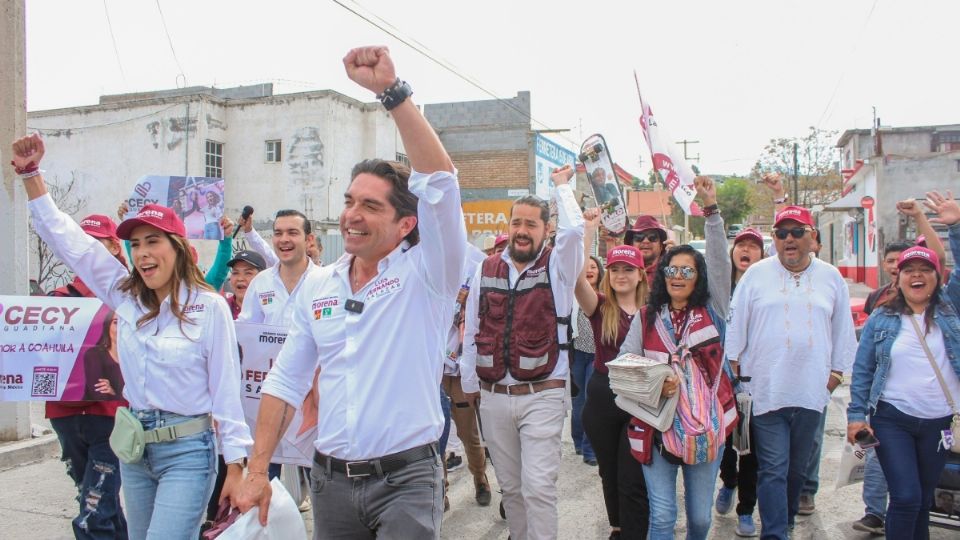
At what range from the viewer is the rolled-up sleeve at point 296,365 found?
2627mm

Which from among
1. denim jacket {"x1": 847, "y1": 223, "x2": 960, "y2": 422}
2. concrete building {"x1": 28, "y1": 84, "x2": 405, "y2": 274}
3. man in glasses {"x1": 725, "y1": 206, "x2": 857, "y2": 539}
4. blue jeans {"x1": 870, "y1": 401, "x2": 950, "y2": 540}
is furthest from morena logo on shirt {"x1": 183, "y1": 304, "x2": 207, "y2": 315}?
concrete building {"x1": 28, "y1": 84, "x2": 405, "y2": 274}

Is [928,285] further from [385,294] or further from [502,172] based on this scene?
[502,172]

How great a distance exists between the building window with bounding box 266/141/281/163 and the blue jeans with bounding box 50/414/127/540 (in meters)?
23.7

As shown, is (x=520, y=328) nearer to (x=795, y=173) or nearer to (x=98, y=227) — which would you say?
(x=98, y=227)

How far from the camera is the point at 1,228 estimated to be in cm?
678

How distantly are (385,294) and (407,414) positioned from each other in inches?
16.5

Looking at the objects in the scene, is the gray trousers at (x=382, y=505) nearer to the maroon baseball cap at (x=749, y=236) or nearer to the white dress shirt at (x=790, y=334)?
the white dress shirt at (x=790, y=334)

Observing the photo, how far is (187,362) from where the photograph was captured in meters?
3.14

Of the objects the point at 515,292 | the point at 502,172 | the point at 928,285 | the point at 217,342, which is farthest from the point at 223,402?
the point at 502,172

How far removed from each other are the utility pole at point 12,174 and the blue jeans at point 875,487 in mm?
7273

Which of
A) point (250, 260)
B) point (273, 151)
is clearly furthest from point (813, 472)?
point (273, 151)

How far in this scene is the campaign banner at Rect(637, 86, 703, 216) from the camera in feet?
20.3

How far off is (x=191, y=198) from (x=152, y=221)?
4.67 metres

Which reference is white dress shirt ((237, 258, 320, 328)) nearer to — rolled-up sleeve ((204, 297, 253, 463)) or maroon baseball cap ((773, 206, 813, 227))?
rolled-up sleeve ((204, 297, 253, 463))
